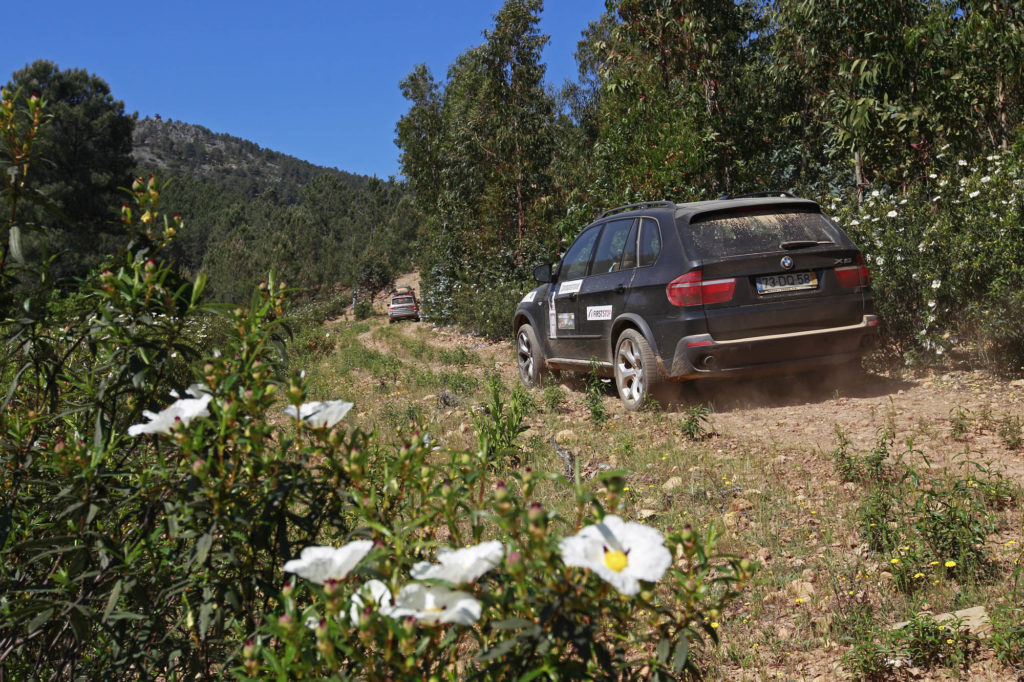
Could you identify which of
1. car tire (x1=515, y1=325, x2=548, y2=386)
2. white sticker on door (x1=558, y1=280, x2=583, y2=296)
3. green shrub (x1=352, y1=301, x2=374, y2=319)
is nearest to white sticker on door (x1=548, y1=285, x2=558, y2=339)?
white sticker on door (x1=558, y1=280, x2=583, y2=296)

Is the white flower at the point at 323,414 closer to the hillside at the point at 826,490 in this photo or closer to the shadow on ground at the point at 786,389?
the hillside at the point at 826,490

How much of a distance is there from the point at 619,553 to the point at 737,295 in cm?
492

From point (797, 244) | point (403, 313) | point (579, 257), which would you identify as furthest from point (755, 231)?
point (403, 313)

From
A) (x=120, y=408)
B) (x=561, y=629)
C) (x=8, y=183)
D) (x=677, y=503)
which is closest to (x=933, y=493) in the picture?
(x=677, y=503)

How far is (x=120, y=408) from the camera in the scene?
2139 millimetres

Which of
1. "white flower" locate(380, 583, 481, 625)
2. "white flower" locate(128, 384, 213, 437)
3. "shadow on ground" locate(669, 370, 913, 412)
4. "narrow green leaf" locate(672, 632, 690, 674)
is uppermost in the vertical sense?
"white flower" locate(128, 384, 213, 437)

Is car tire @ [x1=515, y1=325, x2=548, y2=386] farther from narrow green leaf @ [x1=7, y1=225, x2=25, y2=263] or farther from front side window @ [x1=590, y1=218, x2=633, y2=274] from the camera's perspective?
narrow green leaf @ [x1=7, y1=225, x2=25, y2=263]

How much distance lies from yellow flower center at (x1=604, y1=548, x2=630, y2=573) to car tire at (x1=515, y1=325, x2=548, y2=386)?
7215mm

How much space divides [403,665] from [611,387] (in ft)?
22.9

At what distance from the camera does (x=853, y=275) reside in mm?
5957

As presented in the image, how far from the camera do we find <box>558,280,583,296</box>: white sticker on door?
7.49m

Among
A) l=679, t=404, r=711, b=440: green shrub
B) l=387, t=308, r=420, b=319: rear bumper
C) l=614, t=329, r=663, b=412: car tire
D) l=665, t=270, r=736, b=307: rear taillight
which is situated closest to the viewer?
l=679, t=404, r=711, b=440: green shrub

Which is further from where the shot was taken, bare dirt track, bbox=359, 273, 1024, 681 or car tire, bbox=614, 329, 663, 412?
car tire, bbox=614, 329, 663, 412

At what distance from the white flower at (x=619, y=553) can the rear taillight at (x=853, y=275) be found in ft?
17.8
